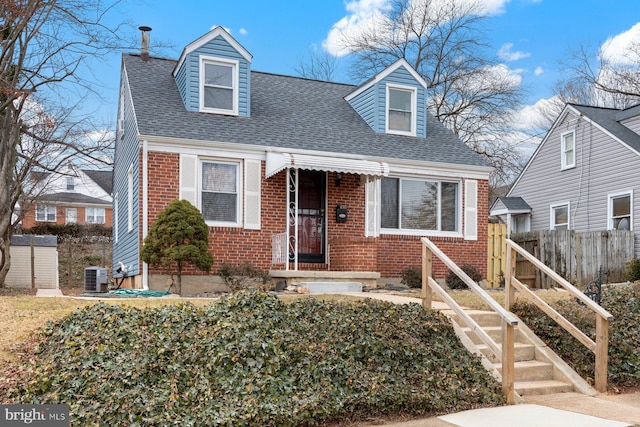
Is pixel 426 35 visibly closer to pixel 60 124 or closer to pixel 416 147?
pixel 416 147

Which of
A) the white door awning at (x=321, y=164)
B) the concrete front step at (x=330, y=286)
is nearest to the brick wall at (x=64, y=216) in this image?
the white door awning at (x=321, y=164)

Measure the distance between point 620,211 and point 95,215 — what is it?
34.3 meters

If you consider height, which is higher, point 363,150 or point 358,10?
point 358,10

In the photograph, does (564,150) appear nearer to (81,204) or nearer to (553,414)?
(553,414)

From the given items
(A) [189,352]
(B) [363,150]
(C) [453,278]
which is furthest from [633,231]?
(A) [189,352]

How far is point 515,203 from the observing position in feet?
84.8

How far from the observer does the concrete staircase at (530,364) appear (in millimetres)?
7488

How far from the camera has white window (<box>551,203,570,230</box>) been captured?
23.8m

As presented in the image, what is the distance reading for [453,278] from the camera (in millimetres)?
15328

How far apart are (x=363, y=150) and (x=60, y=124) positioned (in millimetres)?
10738

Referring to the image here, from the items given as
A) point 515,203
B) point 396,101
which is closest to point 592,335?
point 396,101

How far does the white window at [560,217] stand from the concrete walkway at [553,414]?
17.4 metres

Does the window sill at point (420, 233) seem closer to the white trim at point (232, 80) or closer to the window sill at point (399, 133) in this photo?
the window sill at point (399, 133)

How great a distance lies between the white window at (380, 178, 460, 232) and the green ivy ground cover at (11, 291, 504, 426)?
27.5 ft
